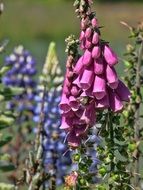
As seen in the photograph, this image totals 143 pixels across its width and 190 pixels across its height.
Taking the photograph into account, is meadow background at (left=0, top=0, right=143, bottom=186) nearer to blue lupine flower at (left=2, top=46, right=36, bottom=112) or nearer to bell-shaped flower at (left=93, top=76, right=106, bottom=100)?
blue lupine flower at (left=2, top=46, right=36, bottom=112)

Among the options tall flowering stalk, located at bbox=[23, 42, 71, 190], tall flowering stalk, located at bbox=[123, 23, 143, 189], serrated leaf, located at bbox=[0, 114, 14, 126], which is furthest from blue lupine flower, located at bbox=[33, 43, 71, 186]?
serrated leaf, located at bbox=[0, 114, 14, 126]

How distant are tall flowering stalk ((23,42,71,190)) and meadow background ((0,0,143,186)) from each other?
22.3 metres

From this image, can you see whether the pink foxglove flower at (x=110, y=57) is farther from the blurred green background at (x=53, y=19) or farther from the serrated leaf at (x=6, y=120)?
the blurred green background at (x=53, y=19)

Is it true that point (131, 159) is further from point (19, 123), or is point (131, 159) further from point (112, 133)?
point (19, 123)

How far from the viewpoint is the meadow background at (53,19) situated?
3375cm

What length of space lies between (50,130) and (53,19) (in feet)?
124

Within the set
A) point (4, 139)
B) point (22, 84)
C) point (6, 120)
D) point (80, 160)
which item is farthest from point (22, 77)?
point (80, 160)

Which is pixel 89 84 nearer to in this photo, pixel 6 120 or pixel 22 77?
pixel 6 120

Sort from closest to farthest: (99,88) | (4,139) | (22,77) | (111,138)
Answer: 1. (99,88)
2. (111,138)
3. (4,139)
4. (22,77)

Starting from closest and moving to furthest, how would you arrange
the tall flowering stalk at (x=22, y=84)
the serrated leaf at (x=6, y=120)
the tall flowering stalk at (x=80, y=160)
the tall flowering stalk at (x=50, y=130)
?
the tall flowering stalk at (x=80, y=160) < the serrated leaf at (x=6, y=120) < the tall flowering stalk at (x=50, y=130) < the tall flowering stalk at (x=22, y=84)

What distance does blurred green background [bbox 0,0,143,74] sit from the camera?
3381 cm

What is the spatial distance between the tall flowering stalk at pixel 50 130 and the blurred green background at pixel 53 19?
2230cm

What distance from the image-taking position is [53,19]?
4250 cm

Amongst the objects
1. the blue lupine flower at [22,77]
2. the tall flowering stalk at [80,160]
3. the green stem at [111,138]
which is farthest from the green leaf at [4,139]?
the blue lupine flower at [22,77]
